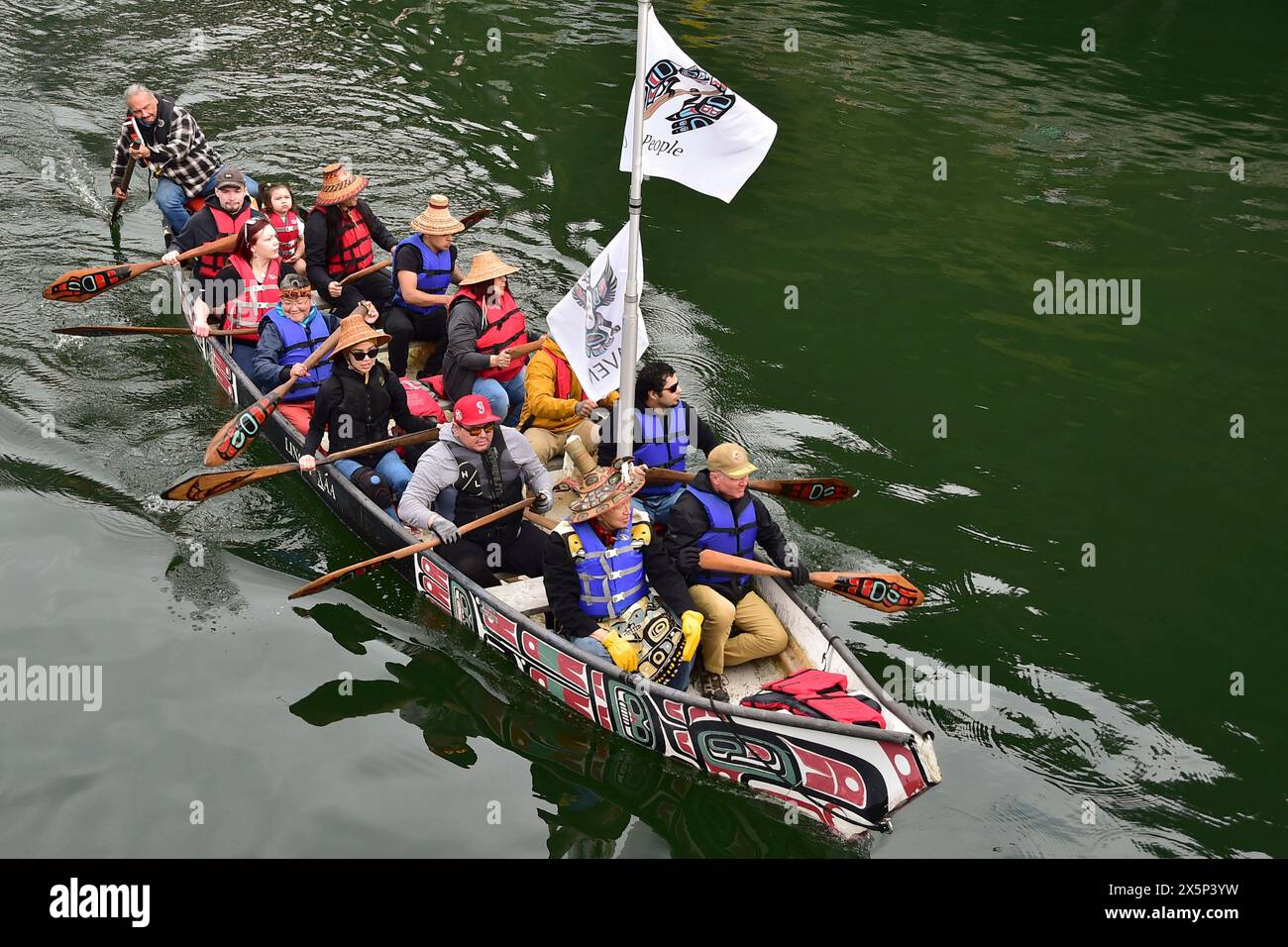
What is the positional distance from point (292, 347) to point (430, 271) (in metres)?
1.86

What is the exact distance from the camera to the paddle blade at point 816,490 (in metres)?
10.9

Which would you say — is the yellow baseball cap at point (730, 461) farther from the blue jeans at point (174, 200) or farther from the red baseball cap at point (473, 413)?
the blue jeans at point (174, 200)

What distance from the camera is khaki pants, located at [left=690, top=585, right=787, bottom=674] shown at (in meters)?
9.50

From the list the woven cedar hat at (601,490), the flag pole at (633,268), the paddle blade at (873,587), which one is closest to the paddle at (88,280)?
the flag pole at (633,268)

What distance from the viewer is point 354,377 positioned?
36.6 feet

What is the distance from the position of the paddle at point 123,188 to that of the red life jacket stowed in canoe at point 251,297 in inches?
155

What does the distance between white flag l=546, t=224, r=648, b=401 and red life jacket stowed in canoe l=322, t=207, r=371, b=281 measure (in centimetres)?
478

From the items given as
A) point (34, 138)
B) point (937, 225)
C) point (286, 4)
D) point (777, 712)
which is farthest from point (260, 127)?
point (777, 712)

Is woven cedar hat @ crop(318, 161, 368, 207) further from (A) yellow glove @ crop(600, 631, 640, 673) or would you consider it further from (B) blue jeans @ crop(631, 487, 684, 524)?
(A) yellow glove @ crop(600, 631, 640, 673)

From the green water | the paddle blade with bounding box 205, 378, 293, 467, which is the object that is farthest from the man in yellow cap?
the paddle blade with bounding box 205, 378, 293, 467

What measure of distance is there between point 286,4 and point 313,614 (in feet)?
61.6

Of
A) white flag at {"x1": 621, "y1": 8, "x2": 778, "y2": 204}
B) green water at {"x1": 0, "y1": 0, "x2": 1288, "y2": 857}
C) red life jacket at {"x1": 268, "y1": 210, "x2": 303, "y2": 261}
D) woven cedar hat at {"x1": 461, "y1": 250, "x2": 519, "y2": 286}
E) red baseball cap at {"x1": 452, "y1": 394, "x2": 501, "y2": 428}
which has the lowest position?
green water at {"x1": 0, "y1": 0, "x2": 1288, "y2": 857}

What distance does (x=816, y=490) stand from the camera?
1104 cm

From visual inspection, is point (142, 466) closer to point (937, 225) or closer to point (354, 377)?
point (354, 377)
